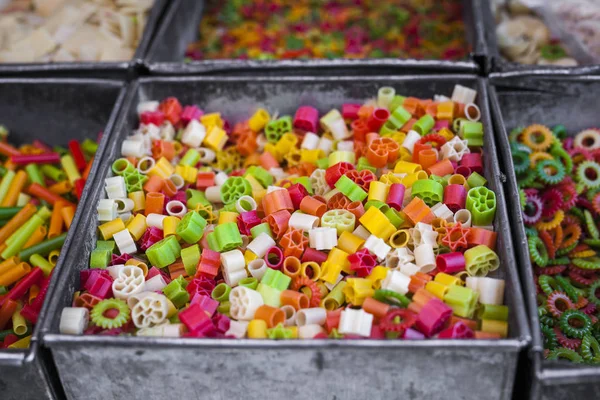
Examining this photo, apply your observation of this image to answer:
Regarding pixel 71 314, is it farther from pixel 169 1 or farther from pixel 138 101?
pixel 169 1

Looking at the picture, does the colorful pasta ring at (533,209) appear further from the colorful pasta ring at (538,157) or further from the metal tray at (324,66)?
the metal tray at (324,66)

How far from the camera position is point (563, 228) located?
6.75 ft

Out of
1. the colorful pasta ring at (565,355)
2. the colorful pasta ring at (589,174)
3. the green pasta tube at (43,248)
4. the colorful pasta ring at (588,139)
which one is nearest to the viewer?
the colorful pasta ring at (565,355)

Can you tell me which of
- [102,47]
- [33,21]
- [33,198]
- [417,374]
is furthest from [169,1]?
[417,374]

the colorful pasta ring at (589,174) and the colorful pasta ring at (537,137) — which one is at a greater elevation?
the colorful pasta ring at (537,137)

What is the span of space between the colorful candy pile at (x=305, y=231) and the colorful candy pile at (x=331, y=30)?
0.76 meters

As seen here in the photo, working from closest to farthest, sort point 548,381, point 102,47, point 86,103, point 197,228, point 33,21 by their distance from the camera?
1. point 548,381
2. point 197,228
3. point 86,103
4. point 102,47
5. point 33,21

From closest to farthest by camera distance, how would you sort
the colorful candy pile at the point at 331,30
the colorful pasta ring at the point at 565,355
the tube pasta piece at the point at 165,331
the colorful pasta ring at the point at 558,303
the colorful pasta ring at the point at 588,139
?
1. the tube pasta piece at the point at 165,331
2. the colorful pasta ring at the point at 565,355
3. the colorful pasta ring at the point at 558,303
4. the colorful pasta ring at the point at 588,139
5. the colorful candy pile at the point at 331,30

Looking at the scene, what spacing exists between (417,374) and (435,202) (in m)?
0.56

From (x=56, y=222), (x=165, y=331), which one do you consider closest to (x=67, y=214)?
(x=56, y=222)

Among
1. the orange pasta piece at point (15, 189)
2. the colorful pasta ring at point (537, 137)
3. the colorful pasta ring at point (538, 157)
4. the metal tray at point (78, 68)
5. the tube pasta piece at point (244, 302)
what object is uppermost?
the metal tray at point (78, 68)

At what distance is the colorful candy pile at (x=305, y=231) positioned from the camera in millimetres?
1585

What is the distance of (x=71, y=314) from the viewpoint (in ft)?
5.22

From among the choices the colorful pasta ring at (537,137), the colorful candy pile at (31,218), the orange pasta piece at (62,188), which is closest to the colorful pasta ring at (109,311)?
the colorful candy pile at (31,218)
